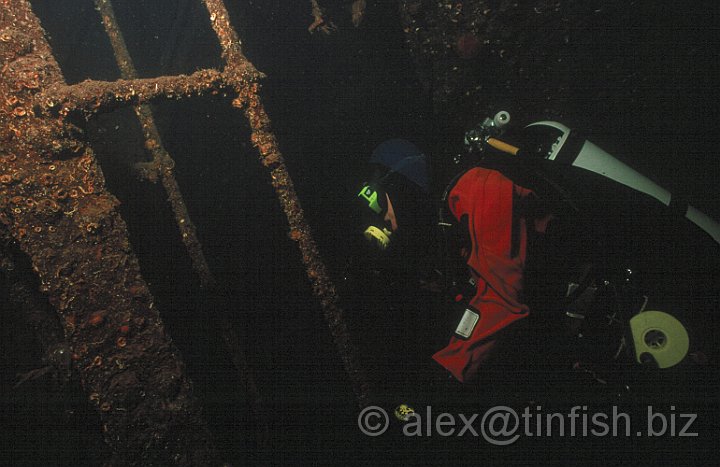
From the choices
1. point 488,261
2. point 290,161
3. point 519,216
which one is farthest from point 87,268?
point 519,216

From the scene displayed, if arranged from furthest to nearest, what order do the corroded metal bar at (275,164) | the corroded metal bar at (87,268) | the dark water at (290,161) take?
the dark water at (290,161) → the corroded metal bar at (275,164) → the corroded metal bar at (87,268)

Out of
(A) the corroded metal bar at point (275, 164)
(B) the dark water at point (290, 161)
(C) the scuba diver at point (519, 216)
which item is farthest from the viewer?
(B) the dark water at point (290, 161)

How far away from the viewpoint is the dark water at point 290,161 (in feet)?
7.39

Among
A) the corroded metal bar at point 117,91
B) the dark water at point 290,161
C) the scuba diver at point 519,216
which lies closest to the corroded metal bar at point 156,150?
the dark water at point 290,161

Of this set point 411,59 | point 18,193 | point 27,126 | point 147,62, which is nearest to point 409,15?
point 411,59

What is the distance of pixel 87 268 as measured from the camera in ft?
4.25

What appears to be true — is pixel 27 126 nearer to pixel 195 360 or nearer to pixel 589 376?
pixel 195 360

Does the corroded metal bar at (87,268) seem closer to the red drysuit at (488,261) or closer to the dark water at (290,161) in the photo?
the dark water at (290,161)

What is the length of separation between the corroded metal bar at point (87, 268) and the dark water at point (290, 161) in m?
0.96

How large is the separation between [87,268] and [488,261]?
181 centimetres

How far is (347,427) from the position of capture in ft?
8.70

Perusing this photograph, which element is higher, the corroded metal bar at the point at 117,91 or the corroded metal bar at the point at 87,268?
the corroded metal bar at the point at 117,91

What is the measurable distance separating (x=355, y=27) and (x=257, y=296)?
194 cm

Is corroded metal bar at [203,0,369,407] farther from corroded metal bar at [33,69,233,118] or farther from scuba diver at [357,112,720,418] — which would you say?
scuba diver at [357,112,720,418]
